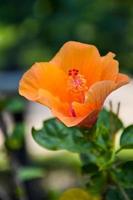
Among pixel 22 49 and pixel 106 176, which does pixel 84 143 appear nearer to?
pixel 106 176

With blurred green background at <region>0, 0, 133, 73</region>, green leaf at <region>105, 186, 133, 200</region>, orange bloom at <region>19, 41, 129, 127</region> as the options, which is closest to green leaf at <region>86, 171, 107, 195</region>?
green leaf at <region>105, 186, 133, 200</region>

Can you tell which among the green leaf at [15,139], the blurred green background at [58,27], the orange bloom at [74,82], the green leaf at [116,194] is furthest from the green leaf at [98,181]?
the blurred green background at [58,27]

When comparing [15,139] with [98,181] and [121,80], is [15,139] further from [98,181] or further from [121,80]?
[121,80]

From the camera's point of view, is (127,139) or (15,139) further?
(15,139)

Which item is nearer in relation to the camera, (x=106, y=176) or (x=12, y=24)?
(x=106, y=176)

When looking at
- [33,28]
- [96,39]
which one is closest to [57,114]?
[33,28]

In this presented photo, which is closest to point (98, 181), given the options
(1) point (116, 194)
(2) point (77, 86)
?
(1) point (116, 194)
